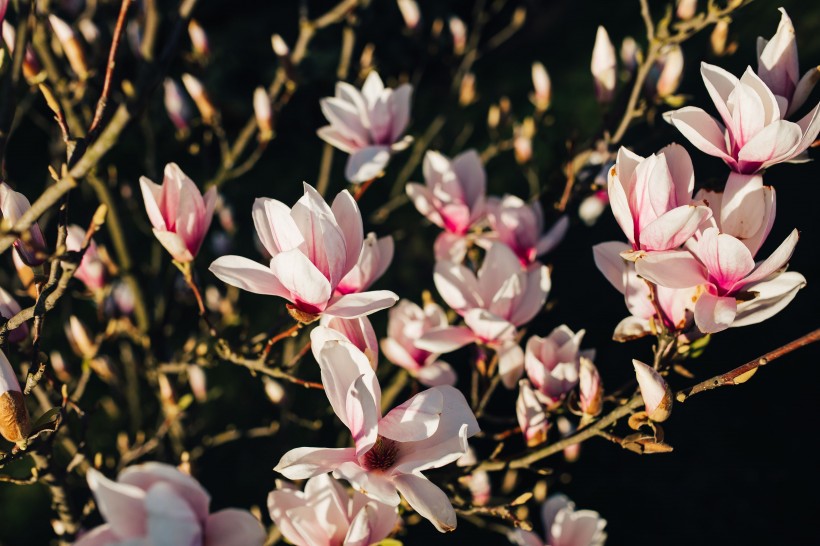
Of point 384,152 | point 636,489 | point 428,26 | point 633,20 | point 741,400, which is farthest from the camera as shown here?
point 633,20

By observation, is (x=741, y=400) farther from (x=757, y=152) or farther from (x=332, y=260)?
(x=332, y=260)

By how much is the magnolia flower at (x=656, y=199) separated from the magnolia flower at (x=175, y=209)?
0.66 m

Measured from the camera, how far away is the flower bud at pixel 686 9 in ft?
4.75

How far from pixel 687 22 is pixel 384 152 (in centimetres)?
71

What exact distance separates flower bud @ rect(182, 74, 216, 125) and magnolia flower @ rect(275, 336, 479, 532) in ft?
3.94

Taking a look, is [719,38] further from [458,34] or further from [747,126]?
[458,34]

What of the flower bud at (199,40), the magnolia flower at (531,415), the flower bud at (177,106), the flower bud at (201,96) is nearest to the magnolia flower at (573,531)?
the magnolia flower at (531,415)

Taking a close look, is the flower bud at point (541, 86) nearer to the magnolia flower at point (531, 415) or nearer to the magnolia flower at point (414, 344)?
the magnolia flower at point (414, 344)

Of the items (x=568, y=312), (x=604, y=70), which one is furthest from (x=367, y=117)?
(x=568, y=312)

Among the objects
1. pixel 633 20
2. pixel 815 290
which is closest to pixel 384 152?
pixel 815 290

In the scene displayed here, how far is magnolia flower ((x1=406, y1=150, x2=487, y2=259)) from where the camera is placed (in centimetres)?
139

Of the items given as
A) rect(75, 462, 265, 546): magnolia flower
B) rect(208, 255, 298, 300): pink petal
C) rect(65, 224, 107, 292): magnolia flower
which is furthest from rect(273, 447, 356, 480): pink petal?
rect(65, 224, 107, 292): magnolia flower

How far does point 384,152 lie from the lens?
1.32 m

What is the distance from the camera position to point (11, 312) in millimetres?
1116
